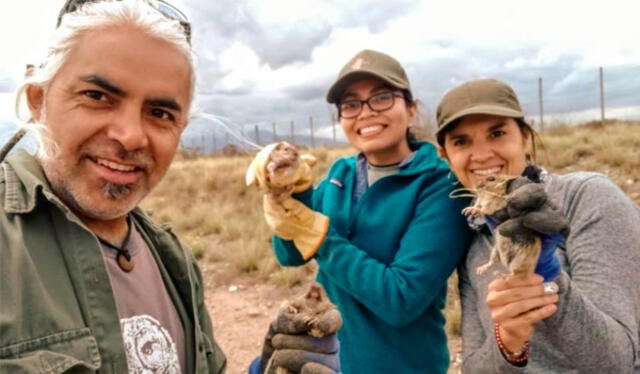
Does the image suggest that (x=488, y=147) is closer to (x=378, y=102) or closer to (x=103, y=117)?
(x=378, y=102)

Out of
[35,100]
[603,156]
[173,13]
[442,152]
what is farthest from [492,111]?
[603,156]

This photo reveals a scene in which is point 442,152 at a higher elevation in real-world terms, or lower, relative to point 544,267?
higher

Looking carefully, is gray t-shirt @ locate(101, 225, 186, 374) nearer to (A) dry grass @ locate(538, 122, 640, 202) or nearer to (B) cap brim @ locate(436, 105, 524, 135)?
(B) cap brim @ locate(436, 105, 524, 135)

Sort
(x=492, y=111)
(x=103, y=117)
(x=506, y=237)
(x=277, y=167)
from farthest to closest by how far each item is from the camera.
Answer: (x=277, y=167) → (x=492, y=111) → (x=103, y=117) → (x=506, y=237)

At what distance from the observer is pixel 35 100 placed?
1550 mm

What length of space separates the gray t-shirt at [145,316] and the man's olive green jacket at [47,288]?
10 cm

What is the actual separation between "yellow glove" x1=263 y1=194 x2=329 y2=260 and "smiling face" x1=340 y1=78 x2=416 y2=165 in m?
0.41

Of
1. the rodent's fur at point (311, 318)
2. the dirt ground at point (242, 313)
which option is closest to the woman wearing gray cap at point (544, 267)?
the rodent's fur at point (311, 318)

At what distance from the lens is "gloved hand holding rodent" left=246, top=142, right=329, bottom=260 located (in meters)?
2.18

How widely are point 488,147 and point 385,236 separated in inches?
23.9

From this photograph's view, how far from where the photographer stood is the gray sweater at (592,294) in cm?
164

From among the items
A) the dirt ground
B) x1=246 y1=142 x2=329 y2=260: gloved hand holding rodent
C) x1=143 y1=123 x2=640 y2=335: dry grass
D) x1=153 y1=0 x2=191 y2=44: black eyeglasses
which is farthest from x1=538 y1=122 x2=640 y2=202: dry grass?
x1=153 y1=0 x2=191 y2=44: black eyeglasses

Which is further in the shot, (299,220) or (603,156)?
(603,156)

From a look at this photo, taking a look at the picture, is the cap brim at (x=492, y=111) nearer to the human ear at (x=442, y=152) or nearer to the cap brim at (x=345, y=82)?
the human ear at (x=442, y=152)
